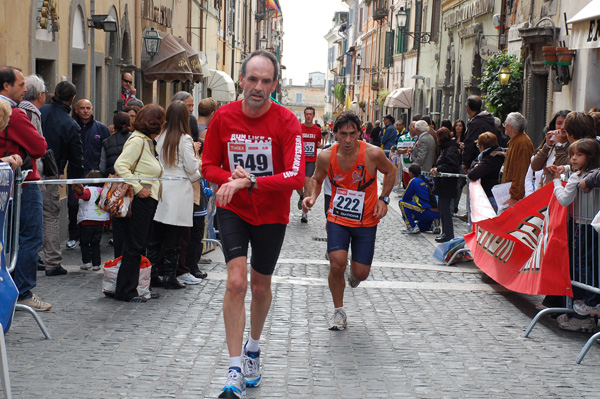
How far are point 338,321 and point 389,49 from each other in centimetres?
4216

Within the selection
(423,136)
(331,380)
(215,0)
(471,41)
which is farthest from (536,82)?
(215,0)

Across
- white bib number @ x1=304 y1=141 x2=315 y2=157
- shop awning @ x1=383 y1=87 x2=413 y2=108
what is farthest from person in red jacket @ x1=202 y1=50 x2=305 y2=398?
shop awning @ x1=383 y1=87 x2=413 y2=108

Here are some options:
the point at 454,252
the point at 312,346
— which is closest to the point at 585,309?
the point at 312,346

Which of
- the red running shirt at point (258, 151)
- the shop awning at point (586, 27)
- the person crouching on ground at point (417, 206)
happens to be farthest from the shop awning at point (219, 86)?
the red running shirt at point (258, 151)

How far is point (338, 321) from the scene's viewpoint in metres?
7.29

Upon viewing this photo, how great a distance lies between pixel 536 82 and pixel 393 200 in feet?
14.1

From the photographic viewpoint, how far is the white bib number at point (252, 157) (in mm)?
5457

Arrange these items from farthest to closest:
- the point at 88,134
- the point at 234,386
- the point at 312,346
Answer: the point at 88,134 → the point at 312,346 → the point at 234,386

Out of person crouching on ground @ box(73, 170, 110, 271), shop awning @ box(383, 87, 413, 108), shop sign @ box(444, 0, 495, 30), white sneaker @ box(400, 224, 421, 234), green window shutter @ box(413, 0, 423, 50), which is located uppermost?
green window shutter @ box(413, 0, 423, 50)

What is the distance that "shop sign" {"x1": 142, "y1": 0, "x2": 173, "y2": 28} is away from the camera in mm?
21328

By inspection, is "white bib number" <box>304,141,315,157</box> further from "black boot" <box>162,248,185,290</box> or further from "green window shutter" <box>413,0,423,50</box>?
"green window shutter" <box>413,0,423,50</box>

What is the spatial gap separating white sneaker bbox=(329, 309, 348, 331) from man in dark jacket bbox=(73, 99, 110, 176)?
485 centimetres

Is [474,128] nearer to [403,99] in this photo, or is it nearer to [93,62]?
[93,62]

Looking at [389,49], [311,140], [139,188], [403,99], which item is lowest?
[139,188]
